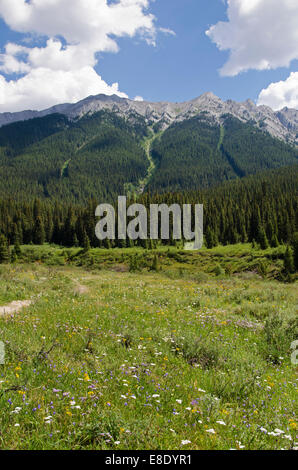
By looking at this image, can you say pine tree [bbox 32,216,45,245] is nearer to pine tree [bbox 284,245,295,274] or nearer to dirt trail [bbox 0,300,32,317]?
pine tree [bbox 284,245,295,274]

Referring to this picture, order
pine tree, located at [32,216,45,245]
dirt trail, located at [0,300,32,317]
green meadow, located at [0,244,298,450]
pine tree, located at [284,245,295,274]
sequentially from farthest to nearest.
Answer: pine tree, located at [32,216,45,245] → pine tree, located at [284,245,295,274] → dirt trail, located at [0,300,32,317] → green meadow, located at [0,244,298,450]

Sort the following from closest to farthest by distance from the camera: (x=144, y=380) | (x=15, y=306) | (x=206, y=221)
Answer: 1. (x=144, y=380)
2. (x=15, y=306)
3. (x=206, y=221)

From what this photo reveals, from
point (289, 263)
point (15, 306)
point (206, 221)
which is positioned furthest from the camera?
point (206, 221)

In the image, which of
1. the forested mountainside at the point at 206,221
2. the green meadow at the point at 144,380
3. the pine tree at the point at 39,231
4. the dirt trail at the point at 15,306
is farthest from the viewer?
the pine tree at the point at 39,231

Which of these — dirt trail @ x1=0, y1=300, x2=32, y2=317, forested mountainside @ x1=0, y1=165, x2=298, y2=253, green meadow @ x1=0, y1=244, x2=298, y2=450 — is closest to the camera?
green meadow @ x1=0, y1=244, x2=298, y2=450

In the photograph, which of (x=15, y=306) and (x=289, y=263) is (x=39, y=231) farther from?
(x=15, y=306)

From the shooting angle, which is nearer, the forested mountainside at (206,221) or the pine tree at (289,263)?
the pine tree at (289,263)

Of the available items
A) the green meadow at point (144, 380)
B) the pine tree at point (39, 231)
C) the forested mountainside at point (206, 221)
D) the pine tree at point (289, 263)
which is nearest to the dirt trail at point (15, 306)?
the green meadow at point (144, 380)

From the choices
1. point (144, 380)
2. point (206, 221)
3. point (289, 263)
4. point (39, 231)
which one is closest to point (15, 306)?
point (144, 380)

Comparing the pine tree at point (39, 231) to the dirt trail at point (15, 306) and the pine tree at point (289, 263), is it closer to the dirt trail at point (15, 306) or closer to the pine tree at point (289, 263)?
the pine tree at point (289, 263)

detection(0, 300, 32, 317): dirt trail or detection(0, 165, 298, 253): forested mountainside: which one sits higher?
detection(0, 165, 298, 253): forested mountainside

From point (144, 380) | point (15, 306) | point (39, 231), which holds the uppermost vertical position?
point (39, 231)

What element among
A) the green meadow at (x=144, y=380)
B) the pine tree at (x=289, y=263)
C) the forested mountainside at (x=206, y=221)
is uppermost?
the forested mountainside at (x=206, y=221)

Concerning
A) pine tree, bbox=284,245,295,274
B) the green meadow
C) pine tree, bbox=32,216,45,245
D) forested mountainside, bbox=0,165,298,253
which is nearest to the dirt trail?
the green meadow
